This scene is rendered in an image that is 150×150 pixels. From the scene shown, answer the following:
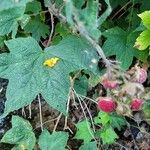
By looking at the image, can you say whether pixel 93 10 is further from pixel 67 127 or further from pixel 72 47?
pixel 67 127

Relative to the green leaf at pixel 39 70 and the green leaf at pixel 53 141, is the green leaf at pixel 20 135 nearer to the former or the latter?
the green leaf at pixel 53 141

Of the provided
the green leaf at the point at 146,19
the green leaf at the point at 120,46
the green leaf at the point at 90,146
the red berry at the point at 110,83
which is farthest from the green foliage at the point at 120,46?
the red berry at the point at 110,83

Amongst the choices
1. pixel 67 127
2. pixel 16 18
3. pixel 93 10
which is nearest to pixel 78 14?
pixel 93 10

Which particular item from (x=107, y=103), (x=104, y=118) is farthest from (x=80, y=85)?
(x=107, y=103)

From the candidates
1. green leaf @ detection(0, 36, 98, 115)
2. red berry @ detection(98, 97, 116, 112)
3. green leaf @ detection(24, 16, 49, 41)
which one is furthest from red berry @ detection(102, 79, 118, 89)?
green leaf @ detection(24, 16, 49, 41)

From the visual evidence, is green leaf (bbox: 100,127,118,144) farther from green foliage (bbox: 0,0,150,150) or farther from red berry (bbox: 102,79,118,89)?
red berry (bbox: 102,79,118,89)

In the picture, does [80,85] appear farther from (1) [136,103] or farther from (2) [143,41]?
(1) [136,103]
